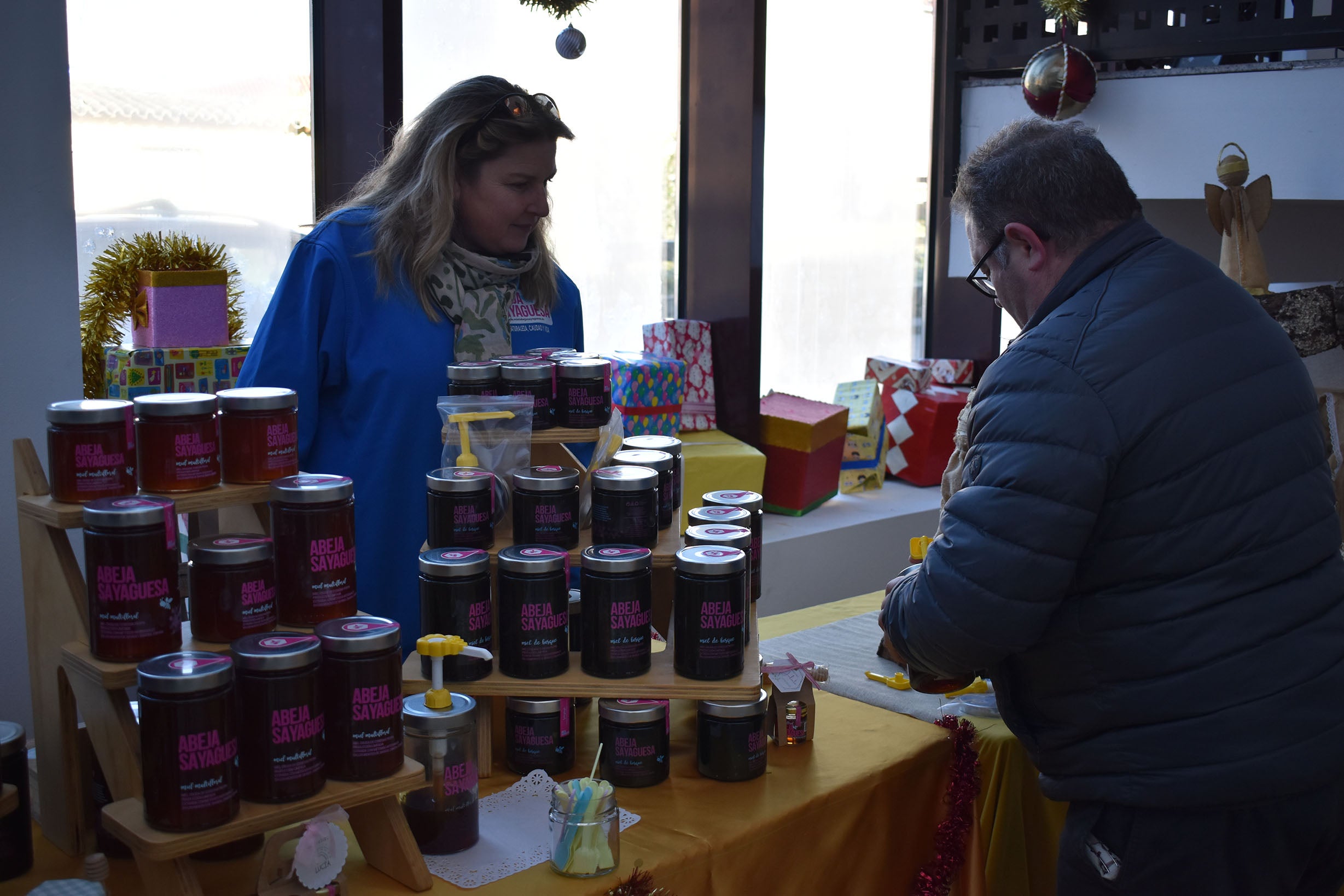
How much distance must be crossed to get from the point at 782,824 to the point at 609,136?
3145 mm

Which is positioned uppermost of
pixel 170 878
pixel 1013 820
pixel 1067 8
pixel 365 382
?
pixel 1067 8

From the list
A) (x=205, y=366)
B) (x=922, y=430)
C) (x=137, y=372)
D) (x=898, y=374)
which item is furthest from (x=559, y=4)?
(x=922, y=430)

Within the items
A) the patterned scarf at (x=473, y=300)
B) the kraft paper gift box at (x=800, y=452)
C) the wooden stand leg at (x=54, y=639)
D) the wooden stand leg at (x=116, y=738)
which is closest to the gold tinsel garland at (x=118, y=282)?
the patterned scarf at (x=473, y=300)

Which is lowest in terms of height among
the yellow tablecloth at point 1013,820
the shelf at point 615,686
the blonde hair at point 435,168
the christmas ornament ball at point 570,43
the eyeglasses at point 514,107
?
the yellow tablecloth at point 1013,820

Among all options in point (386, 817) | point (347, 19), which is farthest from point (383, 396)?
point (347, 19)

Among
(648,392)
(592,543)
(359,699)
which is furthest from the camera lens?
(648,392)

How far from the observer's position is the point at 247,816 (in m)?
1.13

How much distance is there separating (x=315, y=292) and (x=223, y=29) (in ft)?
4.81

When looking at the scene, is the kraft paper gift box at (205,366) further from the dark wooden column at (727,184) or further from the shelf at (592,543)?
the dark wooden column at (727,184)

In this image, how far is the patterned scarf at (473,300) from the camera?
2088 millimetres

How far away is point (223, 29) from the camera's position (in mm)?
3059

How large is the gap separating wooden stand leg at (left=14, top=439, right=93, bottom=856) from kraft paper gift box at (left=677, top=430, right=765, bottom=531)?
2.52m

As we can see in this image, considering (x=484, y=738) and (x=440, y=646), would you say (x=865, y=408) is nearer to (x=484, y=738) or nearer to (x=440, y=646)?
(x=484, y=738)

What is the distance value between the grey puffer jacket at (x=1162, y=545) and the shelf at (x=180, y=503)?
0.87 m
